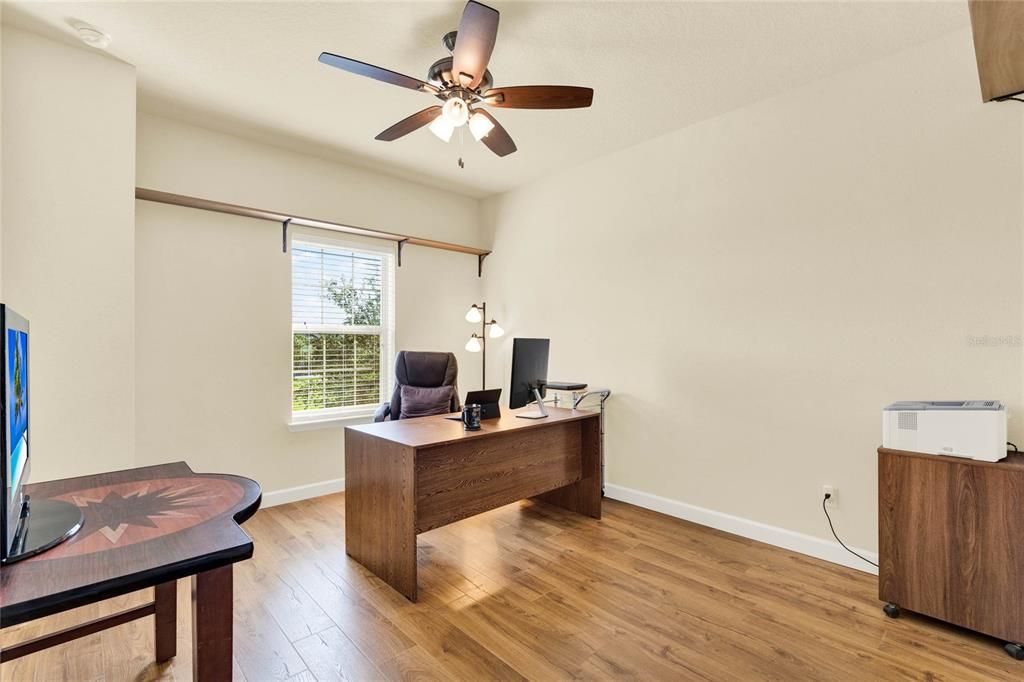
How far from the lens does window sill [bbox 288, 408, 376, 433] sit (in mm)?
3760

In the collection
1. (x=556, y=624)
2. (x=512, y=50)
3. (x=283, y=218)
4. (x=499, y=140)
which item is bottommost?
(x=556, y=624)

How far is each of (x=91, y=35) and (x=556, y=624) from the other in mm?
3486

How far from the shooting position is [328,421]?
3.91m

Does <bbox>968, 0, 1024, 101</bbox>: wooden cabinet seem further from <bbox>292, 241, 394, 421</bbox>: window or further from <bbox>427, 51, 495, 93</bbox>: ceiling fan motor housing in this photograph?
<bbox>292, 241, 394, 421</bbox>: window

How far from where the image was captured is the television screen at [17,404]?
0.99 metres

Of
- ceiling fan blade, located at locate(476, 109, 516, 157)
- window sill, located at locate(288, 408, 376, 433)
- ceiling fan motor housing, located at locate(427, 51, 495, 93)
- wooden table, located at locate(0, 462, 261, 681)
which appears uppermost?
ceiling fan motor housing, located at locate(427, 51, 495, 93)

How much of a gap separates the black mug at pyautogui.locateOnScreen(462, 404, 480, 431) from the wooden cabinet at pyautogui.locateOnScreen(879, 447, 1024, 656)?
77.5 inches

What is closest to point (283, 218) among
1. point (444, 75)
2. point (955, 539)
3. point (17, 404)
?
point (444, 75)

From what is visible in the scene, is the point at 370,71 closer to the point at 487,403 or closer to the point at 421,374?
the point at 487,403

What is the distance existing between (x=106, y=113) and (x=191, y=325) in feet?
4.32

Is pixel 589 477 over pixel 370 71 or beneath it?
beneath

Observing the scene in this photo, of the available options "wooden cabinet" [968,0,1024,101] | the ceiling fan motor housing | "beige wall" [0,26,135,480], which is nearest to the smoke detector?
"beige wall" [0,26,135,480]

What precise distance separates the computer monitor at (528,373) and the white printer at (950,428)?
179 centimetres

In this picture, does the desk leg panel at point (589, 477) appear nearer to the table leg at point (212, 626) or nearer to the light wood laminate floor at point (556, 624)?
the light wood laminate floor at point (556, 624)
